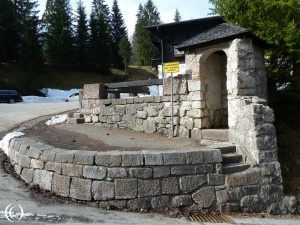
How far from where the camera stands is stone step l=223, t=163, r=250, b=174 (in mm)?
5868

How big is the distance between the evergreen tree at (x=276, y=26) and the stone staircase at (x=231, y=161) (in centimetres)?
341

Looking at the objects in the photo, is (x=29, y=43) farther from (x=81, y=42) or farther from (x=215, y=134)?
(x=215, y=134)

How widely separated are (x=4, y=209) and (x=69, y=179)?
1.10 metres

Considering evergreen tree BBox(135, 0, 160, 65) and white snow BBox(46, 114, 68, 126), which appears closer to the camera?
white snow BBox(46, 114, 68, 126)

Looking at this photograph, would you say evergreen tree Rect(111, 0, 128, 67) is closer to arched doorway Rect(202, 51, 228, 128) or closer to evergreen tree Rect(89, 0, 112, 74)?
evergreen tree Rect(89, 0, 112, 74)

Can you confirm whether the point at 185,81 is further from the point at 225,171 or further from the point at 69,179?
the point at 69,179

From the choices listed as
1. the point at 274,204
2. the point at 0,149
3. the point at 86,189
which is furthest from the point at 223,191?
the point at 0,149

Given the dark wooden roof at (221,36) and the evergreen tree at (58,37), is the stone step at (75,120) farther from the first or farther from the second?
the evergreen tree at (58,37)

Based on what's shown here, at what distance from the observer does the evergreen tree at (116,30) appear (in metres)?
46.2

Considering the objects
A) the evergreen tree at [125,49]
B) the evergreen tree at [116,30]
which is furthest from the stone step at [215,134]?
the evergreen tree at [116,30]

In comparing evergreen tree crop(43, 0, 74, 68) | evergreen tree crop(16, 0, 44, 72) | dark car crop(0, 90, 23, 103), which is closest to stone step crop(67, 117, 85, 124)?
dark car crop(0, 90, 23, 103)

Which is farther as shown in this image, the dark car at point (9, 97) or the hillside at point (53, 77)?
the hillside at point (53, 77)

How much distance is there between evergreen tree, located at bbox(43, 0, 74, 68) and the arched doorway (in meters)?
34.2

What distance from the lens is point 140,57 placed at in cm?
4831
